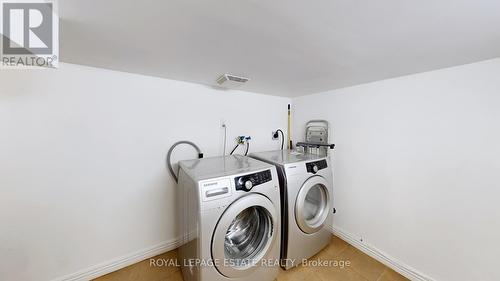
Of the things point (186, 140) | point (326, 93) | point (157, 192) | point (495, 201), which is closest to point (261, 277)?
point (157, 192)

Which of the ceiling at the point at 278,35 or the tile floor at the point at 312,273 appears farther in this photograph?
the tile floor at the point at 312,273

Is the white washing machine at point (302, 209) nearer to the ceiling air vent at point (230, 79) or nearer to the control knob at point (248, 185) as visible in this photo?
the control knob at point (248, 185)

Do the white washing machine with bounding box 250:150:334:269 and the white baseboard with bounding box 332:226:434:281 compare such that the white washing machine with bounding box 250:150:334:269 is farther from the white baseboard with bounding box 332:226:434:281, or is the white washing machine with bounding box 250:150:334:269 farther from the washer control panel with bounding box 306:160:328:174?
the white baseboard with bounding box 332:226:434:281

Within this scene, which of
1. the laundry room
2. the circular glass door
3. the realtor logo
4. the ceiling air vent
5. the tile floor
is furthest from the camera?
the ceiling air vent

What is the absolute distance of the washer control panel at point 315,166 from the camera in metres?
1.54

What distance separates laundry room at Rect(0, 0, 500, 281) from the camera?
0.78 m

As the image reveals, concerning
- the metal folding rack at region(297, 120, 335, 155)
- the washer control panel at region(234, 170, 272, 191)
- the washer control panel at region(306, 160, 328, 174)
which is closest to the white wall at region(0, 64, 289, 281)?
the washer control panel at region(234, 170, 272, 191)

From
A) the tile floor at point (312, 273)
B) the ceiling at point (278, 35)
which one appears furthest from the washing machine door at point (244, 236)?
the ceiling at point (278, 35)

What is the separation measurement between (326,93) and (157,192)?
220 cm

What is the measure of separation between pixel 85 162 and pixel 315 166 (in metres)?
1.96

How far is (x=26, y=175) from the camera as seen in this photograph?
1130 millimetres

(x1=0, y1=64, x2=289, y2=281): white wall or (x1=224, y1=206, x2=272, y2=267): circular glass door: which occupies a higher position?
(x1=0, y1=64, x2=289, y2=281): white wall

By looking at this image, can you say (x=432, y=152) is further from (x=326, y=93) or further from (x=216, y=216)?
(x=216, y=216)

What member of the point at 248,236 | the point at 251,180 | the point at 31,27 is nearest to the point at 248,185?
the point at 251,180
